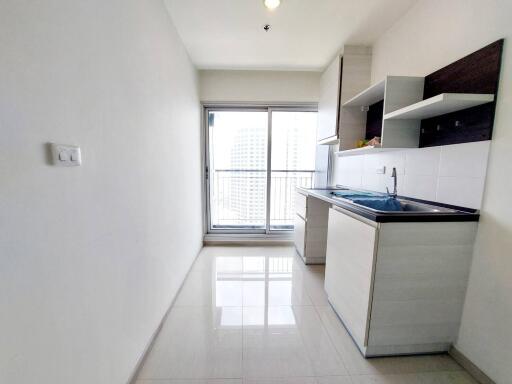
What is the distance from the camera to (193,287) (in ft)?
7.44

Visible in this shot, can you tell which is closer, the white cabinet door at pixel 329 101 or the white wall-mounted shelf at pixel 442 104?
the white wall-mounted shelf at pixel 442 104

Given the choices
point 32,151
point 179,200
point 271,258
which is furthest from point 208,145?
point 32,151

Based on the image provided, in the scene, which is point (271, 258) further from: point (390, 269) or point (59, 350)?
point (59, 350)

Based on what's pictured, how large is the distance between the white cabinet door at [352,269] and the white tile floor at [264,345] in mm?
179

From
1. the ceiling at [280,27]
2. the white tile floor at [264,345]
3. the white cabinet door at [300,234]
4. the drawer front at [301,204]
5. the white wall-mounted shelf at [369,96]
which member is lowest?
the white tile floor at [264,345]

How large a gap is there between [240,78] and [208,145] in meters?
1.08

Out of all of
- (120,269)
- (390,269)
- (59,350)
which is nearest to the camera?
(59,350)

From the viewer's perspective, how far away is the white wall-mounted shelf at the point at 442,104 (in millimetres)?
1178

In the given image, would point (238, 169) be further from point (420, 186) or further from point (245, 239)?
point (420, 186)

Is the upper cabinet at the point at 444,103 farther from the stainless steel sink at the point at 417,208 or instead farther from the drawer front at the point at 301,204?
the drawer front at the point at 301,204

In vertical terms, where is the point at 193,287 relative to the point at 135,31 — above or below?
below

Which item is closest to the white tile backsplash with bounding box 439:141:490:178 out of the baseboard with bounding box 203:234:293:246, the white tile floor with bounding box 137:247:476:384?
the white tile floor with bounding box 137:247:476:384

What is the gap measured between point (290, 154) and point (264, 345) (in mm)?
2637

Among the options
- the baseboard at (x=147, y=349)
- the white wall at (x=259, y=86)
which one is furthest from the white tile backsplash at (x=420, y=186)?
the baseboard at (x=147, y=349)
